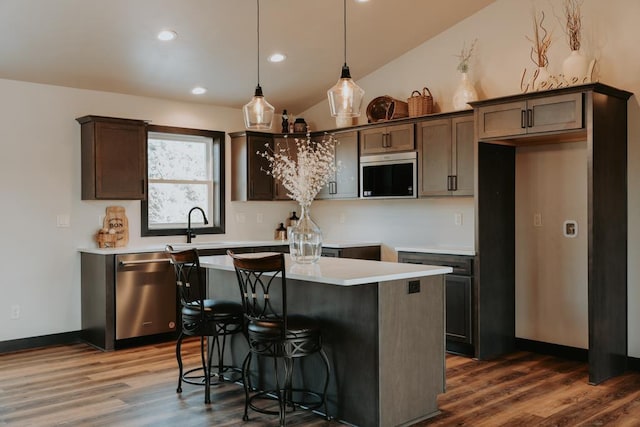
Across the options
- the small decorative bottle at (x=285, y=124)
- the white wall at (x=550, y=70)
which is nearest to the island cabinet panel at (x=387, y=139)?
the white wall at (x=550, y=70)

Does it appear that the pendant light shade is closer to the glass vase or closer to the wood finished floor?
the glass vase

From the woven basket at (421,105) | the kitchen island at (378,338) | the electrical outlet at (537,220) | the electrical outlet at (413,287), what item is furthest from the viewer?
the woven basket at (421,105)

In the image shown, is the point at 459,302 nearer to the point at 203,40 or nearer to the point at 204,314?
the point at 204,314

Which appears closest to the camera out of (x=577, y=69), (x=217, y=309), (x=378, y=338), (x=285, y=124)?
(x=378, y=338)

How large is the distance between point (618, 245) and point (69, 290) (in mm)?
4726

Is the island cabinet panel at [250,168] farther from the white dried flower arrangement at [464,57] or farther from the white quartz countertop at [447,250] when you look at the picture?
the white dried flower arrangement at [464,57]

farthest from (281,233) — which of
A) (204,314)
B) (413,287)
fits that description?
(413,287)

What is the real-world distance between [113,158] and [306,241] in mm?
2442

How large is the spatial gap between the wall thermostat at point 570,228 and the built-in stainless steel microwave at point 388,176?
4.43 feet

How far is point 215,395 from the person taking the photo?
391 cm

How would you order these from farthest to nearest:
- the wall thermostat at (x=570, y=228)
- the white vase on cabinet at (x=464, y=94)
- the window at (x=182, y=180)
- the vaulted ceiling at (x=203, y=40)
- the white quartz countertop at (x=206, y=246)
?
the window at (x=182, y=180) < the white quartz countertop at (x=206, y=246) < the white vase on cabinet at (x=464, y=94) < the wall thermostat at (x=570, y=228) < the vaulted ceiling at (x=203, y=40)

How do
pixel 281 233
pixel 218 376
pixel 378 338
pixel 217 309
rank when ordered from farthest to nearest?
pixel 281 233 → pixel 218 376 → pixel 217 309 → pixel 378 338

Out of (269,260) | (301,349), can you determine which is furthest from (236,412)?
(269,260)

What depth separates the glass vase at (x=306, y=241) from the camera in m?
3.89
